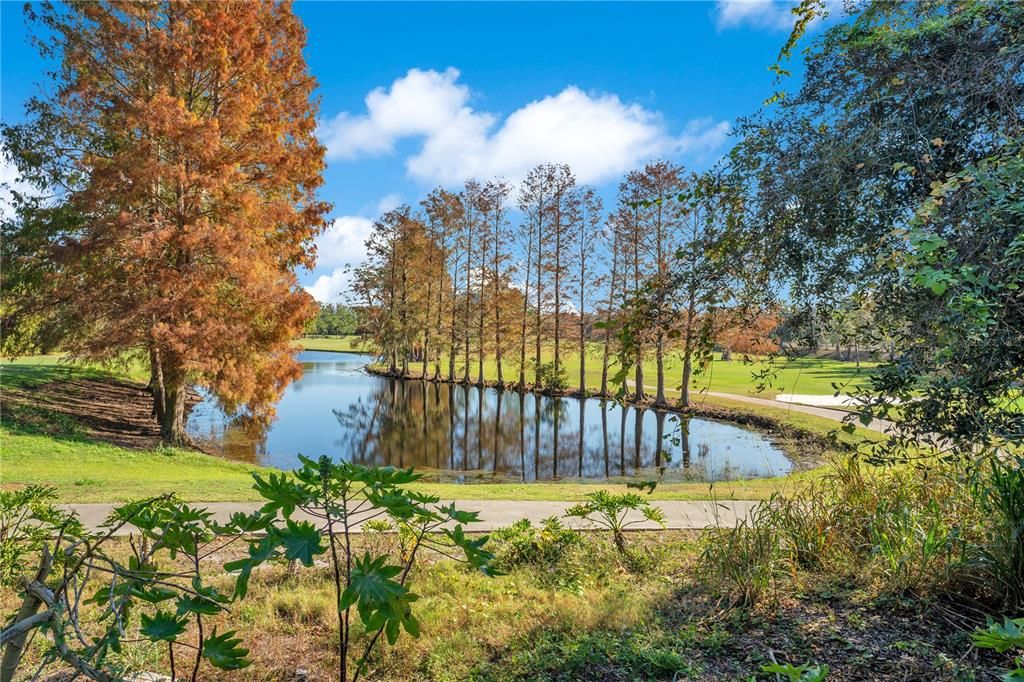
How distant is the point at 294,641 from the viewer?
344 centimetres

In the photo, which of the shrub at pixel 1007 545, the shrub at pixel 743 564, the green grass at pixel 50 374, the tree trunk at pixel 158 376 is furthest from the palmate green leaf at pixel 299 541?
the green grass at pixel 50 374

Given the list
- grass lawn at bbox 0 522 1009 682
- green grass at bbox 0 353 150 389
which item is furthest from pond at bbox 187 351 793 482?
grass lawn at bbox 0 522 1009 682

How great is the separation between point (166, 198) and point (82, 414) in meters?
→ 6.86

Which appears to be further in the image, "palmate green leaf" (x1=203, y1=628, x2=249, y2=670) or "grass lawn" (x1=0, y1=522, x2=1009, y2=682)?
"grass lawn" (x1=0, y1=522, x2=1009, y2=682)

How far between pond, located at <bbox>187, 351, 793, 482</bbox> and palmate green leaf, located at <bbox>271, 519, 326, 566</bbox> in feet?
28.7

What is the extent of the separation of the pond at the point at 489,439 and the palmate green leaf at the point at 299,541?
8755 millimetres

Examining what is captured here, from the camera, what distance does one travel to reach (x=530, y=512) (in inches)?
289

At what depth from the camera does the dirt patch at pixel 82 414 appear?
13.6 metres

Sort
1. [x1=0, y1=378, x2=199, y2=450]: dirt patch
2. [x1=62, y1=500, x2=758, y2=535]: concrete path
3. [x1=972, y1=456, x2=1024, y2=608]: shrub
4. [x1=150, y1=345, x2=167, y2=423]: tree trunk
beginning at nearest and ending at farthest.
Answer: [x1=972, y1=456, x2=1024, y2=608]: shrub, [x1=62, y1=500, x2=758, y2=535]: concrete path, [x1=0, y1=378, x2=199, y2=450]: dirt patch, [x1=150, y1=345, x2=167, y2=423]: tree trunk

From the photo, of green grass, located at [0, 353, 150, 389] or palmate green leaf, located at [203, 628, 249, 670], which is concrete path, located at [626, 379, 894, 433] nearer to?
palmate green leaf, located at [203, 628, 249, 670]

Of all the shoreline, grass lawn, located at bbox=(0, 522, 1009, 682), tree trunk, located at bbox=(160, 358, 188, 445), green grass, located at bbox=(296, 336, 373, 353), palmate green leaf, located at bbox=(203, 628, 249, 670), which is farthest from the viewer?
green grass, located at bbox=(296, 336, 373, 353)

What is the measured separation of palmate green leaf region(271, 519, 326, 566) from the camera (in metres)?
1.52

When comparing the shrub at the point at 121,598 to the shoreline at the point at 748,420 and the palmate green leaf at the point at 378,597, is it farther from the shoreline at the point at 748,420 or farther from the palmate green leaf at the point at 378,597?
the shoreline at the point at 748,420

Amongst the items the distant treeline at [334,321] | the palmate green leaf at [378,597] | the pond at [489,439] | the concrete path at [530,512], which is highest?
the distant treeline at [334,321]
